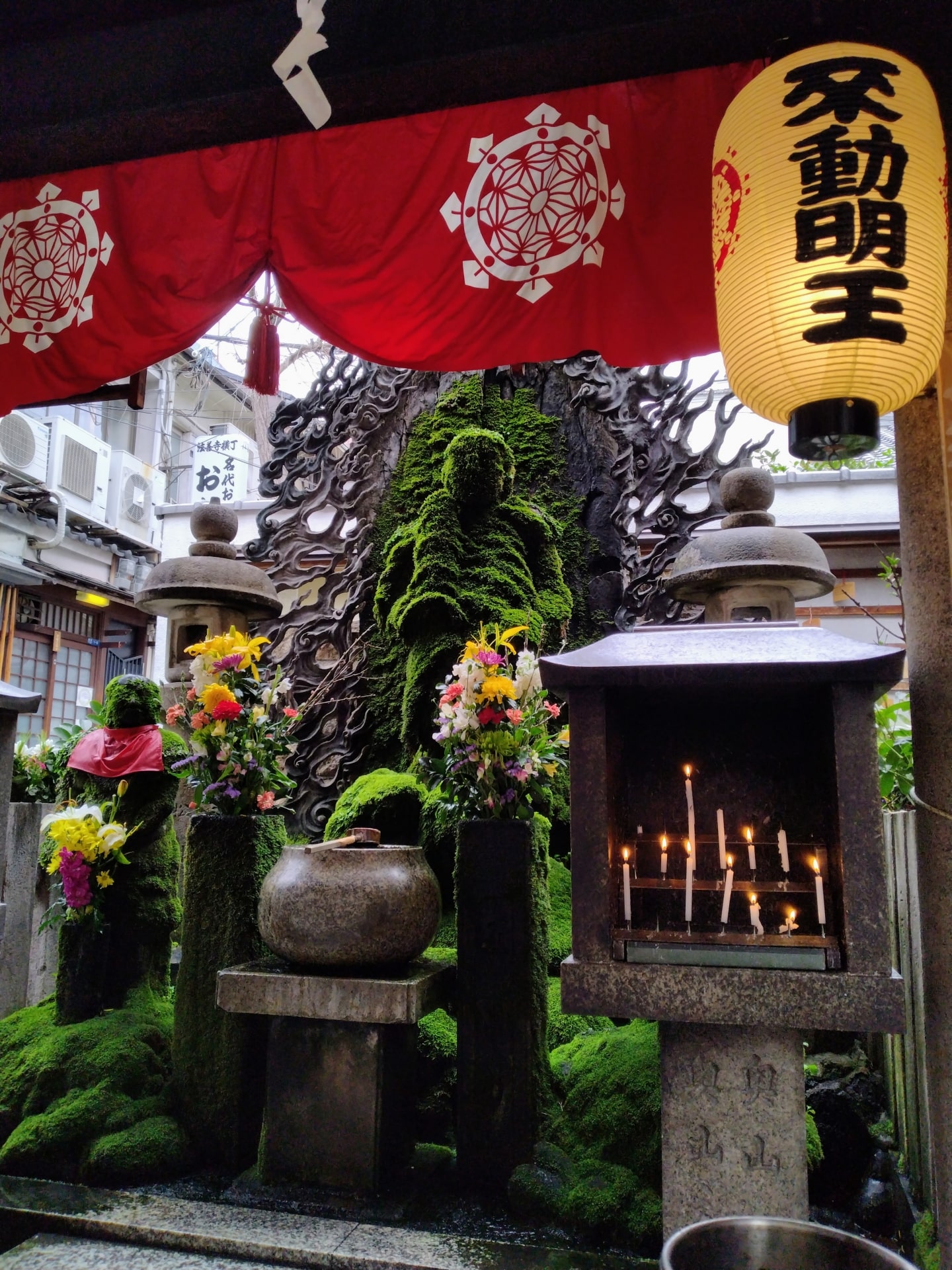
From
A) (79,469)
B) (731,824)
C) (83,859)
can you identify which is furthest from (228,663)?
(79,469)

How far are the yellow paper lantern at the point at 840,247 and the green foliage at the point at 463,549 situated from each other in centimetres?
513

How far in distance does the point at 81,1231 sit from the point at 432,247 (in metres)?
5.05

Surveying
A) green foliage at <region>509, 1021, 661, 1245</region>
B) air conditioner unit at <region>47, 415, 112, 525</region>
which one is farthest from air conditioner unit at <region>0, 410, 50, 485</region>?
green foliage at <region>509, 1021, 661, 1245</region>

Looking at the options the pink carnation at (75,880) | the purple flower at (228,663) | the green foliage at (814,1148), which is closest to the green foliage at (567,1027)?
the green foliage at (814,1148)

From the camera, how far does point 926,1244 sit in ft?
11.7

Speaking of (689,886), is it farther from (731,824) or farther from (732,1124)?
(732,1124)

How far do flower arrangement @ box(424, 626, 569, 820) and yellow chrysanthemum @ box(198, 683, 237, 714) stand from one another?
1.45 m

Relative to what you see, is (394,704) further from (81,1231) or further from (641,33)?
(641,33)

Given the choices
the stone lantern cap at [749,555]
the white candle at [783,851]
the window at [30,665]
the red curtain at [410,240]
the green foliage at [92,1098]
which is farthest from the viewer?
the window at [30,665]

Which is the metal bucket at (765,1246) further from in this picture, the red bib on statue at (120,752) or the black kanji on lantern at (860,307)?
the red bib on statue at (120,752)

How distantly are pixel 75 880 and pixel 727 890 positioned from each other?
433 centimetres

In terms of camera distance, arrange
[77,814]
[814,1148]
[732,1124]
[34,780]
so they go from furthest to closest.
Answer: [34,780]
[77,814]
[814,1148]
[732,1124]

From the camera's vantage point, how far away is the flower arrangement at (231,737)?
5637 mm

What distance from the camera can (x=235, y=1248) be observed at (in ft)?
12.9
